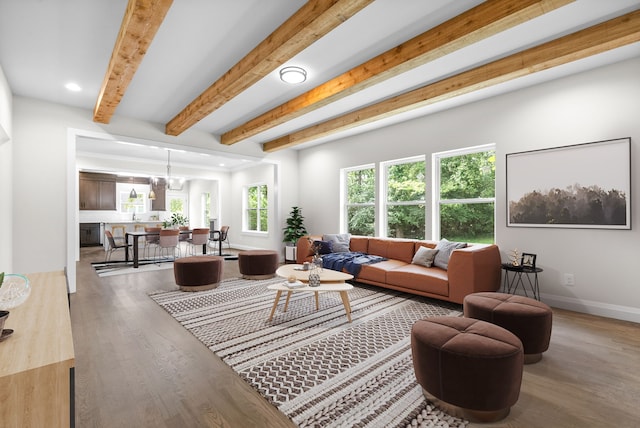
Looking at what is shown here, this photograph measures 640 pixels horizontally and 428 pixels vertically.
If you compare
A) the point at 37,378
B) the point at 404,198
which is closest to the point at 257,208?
the point at 404,198

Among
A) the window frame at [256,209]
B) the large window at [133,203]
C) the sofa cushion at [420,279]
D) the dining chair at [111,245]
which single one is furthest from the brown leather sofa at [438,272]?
the large window at [133,203]

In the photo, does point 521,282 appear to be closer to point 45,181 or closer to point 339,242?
point 339,242

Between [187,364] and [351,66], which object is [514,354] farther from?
[351,66]

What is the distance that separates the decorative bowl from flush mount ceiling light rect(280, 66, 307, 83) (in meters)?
2.94

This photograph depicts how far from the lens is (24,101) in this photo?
4.32m

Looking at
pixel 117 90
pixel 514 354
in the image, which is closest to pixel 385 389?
pixel 514 354

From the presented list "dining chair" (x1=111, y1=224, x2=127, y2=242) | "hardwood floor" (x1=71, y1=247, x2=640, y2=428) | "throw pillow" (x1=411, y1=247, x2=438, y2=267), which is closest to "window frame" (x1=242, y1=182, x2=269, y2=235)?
"dining chair" (x1=111, y1=224, x2=127, y2=242)

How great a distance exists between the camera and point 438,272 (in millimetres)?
4035

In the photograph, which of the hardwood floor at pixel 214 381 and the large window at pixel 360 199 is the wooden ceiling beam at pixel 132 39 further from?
the large window at pixel 360 199

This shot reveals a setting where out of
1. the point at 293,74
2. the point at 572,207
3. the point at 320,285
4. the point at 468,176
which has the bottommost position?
the point at 320,285

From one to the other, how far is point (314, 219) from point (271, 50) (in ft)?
15.8

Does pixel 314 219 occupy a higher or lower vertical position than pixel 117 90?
lower

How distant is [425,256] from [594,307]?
6.29ft

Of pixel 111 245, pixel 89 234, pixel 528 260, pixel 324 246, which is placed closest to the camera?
pixel 528 260
